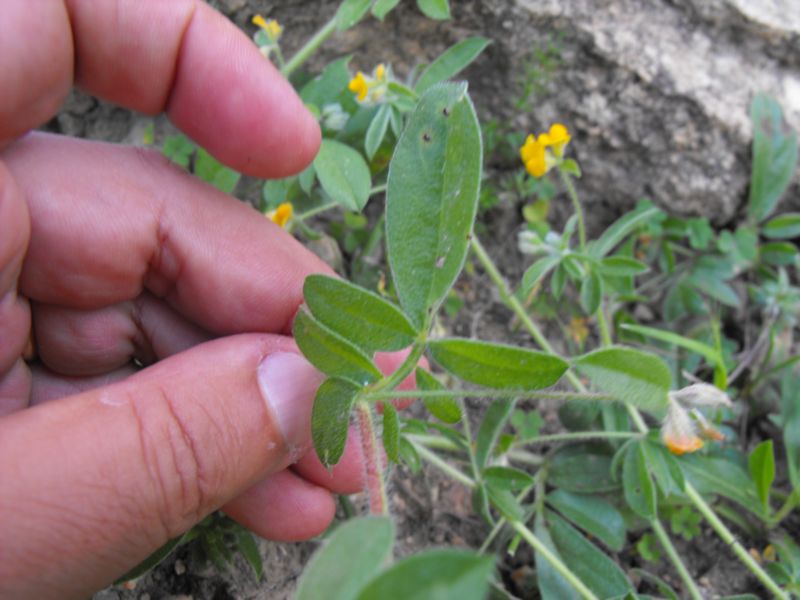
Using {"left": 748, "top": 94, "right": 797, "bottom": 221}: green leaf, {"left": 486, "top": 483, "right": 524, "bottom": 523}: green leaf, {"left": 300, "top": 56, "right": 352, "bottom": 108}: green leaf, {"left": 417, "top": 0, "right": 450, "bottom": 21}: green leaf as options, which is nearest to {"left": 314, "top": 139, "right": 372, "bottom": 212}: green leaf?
{"left": 300, "top": 56, "right": 352, "bottom": 108}: green leaf

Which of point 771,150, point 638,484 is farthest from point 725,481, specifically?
point 771,150

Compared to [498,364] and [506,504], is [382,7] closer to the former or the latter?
[498,364]

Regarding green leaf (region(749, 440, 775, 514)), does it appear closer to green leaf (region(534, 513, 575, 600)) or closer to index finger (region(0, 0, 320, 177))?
green leaf (region(534, 513, 575, 600))

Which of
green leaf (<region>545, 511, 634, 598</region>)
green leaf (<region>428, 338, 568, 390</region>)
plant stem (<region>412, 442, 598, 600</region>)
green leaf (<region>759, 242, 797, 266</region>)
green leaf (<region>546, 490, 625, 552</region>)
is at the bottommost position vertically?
green leaf (<region>545, 511, 634, 598</region>)

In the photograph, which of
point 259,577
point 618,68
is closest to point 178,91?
point 259,577

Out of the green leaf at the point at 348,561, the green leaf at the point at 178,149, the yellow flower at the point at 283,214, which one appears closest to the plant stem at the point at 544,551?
the yellow flower at the point at 283,214

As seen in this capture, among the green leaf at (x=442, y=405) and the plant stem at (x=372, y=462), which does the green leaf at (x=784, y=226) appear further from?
the plant stem at (x=372, y=462)
